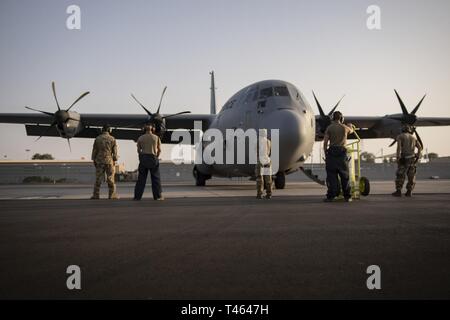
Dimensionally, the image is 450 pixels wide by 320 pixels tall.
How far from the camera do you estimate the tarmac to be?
2.54m

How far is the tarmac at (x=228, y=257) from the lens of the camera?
8.32 ft

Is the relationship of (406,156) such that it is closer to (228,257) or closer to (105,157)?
(105,157)

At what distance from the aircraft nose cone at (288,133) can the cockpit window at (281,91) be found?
118 cm

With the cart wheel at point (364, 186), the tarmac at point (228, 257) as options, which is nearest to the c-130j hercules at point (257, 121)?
the cart wheel at point (364, 186)

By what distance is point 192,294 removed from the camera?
246 centimetres

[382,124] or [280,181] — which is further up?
[382,124]

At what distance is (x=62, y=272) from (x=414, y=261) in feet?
8.45

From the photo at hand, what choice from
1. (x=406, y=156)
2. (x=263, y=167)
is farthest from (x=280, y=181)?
(x=406, y=156)

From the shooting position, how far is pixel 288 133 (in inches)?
560

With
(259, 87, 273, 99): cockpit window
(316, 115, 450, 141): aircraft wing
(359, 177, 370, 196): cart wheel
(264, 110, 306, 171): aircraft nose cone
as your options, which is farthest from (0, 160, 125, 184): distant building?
(359, 177, 370, 196): cart wheel

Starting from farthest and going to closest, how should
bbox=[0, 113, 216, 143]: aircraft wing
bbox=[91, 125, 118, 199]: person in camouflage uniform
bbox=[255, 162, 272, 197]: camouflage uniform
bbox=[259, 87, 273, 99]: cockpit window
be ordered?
1. bbox=[0, 113, 216, 143]: aircraft wing
2. bbox=[259, 87, 273, 99]: cockpit window
3. bbox=[91, 125, 118, 199]: person in camouflage uniform
4. bbox=[255, 162, 272, 197]: camouflage uniform

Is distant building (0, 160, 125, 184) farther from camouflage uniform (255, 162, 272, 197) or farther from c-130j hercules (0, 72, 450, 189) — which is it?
camouflage uniform (255, 162, 272, 197)

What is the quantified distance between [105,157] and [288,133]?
594 centimetres
